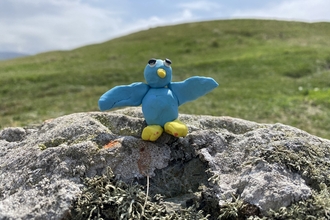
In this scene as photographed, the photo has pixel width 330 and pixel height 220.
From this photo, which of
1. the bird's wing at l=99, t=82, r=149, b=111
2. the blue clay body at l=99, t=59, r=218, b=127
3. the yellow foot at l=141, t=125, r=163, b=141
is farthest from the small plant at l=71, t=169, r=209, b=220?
the bird's wing at l=99, t=82, r=149, b=111

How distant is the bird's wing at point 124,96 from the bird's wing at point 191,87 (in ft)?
1.36

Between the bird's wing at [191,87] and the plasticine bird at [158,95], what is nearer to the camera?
the plasticine bird at [158,95]

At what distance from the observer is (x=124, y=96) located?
4531 mm

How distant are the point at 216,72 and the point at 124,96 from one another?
24.5 m

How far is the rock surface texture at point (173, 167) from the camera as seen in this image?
130 inches

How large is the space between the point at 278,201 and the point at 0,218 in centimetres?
256

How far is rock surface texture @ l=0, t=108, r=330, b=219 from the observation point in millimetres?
3293

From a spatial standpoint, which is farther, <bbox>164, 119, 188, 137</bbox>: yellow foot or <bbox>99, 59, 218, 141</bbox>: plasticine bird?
<bbox>99, 59, 218, 141</bbox>: plasticine bird

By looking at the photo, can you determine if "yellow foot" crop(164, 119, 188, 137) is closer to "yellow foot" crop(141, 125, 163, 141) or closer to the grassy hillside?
"yellow foot" crop(141, 125, 163, 141)

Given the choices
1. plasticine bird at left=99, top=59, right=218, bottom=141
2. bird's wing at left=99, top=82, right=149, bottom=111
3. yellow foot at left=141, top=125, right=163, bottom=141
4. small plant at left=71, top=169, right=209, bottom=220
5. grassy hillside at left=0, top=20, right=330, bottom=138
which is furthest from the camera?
grassy hillside at left=0, top=20, right=330, bottom=138

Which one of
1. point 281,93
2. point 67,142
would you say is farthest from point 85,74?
point 67,142

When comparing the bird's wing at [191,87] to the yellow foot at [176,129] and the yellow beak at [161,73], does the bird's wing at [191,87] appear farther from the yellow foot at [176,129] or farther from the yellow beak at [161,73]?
the yellow foot at [176,129]

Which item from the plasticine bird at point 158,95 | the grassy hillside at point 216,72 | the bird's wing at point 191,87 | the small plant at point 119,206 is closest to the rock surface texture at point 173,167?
the small plant at point 119,206

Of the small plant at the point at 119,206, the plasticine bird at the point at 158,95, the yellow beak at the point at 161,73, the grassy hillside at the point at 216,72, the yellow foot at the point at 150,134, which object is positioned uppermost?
the yellow beak at the point at 161,73
